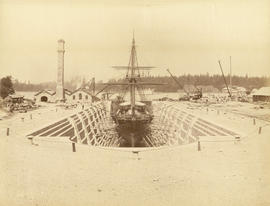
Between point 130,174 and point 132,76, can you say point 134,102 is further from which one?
point 130,174

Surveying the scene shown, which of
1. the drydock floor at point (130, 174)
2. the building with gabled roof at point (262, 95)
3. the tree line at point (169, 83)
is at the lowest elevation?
the drydock floor at point (130, 174)

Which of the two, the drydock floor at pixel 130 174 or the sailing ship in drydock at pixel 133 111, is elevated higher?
the sailing ship in drydock at pixel 133 111

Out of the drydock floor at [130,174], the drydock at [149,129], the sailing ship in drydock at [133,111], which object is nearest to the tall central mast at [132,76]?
the sailing ship in drydock at [133,111]

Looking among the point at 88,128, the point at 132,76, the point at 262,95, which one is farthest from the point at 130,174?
the point at 262,95

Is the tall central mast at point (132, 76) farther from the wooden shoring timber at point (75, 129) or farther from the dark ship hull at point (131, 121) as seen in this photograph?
the wooden shoring timber at point (75, 129)

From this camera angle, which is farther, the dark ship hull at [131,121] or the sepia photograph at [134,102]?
the dark ship hull at [131,121]

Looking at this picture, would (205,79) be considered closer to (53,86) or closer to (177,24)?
(177,24)
